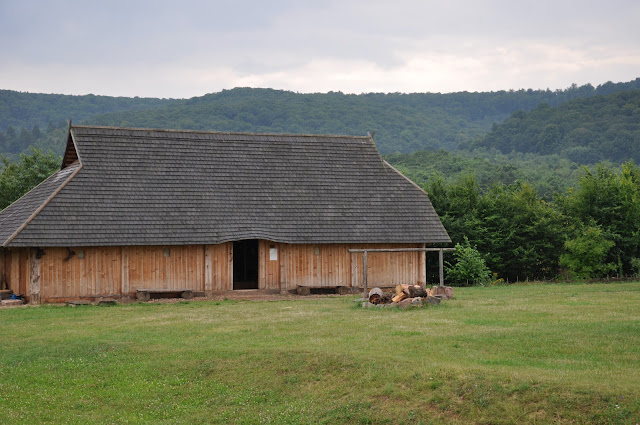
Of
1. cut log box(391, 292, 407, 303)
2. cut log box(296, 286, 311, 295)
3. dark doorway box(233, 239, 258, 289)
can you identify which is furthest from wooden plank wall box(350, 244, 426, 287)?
cut log box(391, 292, 407, 303)

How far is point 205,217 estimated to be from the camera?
2716cm

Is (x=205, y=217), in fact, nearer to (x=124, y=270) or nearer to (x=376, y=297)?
(x=124, y=270)

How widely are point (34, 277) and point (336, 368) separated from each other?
15.3 meters

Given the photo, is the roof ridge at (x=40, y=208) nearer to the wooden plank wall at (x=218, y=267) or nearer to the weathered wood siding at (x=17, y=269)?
the weathered wood siding at (x=17, y=269)

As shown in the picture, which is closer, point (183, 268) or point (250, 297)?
point (183, 268)

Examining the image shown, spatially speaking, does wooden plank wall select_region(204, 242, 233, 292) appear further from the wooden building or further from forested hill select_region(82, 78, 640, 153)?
forested hill select_region(82, 78, 640, 153)

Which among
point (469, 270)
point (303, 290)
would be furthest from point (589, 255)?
point (303, 290)

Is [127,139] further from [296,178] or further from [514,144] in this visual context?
[514,144]

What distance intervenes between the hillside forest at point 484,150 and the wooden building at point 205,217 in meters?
6.35

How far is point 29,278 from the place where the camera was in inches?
989

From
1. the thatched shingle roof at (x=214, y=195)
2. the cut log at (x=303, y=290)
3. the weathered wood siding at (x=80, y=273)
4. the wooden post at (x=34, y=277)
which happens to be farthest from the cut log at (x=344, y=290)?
the wooden post at (x=34, y=277)

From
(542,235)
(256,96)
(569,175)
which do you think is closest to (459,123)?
(256,96)

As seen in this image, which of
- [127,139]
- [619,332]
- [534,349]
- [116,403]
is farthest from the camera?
[127,139]

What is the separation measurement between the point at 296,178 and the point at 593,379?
A: 1955 cm
